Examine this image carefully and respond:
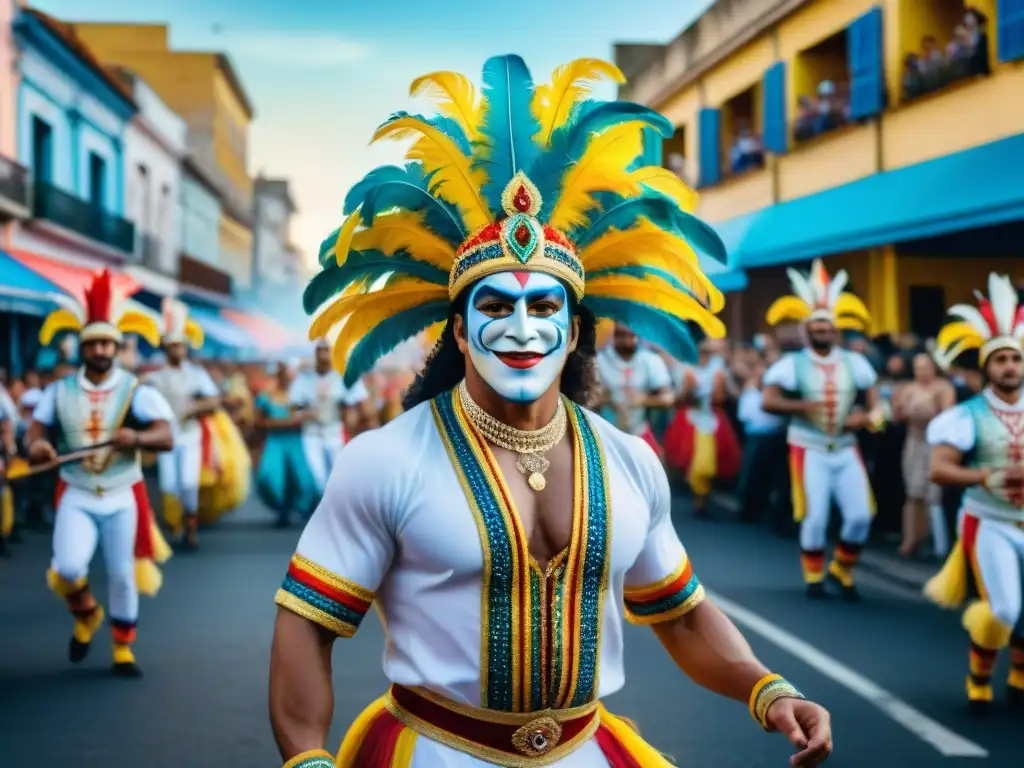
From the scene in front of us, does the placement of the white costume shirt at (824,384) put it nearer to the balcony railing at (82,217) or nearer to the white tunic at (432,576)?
the white tunic at (432,576)

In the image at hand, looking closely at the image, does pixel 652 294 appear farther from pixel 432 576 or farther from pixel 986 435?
pixel 986 435

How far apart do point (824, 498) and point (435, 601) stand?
26.0ft

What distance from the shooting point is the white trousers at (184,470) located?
13.9 m

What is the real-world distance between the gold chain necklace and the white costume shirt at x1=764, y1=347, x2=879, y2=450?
301 inches

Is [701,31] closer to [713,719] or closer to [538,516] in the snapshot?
[713,719]

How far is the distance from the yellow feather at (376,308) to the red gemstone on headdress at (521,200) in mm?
294

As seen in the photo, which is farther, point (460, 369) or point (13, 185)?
point (13, 185)

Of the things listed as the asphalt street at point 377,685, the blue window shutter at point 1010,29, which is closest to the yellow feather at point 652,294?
the asphalt street at point 377,685

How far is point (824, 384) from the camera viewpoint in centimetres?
1073

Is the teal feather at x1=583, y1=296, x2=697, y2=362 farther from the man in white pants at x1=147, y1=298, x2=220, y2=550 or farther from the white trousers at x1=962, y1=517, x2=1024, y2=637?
the man in white pants at x1=147, y1=298, x2=220, y2=550

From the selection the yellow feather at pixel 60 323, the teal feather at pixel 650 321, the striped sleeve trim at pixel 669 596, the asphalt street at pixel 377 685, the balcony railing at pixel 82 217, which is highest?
the balcony railing at pixel 82 217

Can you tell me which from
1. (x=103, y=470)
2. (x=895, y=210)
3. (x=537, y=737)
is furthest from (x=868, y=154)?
(x=537, y=737)

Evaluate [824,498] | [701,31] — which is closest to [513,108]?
[824,498]

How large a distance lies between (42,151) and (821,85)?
16.4 metres
